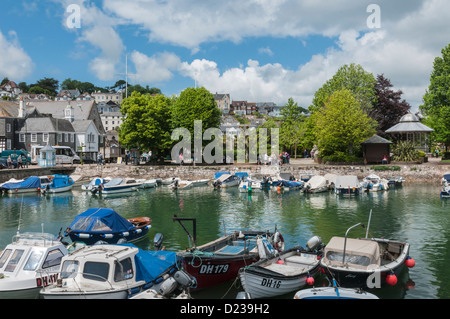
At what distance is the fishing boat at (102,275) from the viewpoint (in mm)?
13195

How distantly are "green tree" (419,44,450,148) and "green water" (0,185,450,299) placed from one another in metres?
16.7

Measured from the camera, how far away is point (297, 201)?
141 feet

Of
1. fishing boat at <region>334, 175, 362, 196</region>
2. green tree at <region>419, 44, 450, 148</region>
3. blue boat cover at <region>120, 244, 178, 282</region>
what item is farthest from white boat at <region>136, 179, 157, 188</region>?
green tree at <region>419, 44, 450, 148</region>

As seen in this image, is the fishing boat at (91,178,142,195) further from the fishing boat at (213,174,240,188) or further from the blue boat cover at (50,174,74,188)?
the fishing boat at (213,174,240,188)

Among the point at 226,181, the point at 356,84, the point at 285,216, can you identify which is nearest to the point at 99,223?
the point at 285,216

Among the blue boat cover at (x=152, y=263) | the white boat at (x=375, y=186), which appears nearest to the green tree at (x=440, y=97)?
the white boat at (x=375, y=186)

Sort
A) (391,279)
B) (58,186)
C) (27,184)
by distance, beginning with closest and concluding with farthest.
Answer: (391,279), (27,184), (58,186)

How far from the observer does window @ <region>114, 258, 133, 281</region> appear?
45.6 ft

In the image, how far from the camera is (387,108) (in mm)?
78688

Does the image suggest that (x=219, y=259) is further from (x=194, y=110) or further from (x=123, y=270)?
(x=194, y=110)

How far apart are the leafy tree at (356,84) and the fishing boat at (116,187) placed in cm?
4321

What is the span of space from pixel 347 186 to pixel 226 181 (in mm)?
17757

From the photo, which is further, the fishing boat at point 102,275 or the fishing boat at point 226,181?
the fishing boat at point 226,181

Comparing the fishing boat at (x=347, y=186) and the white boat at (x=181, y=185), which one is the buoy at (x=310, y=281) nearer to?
the fishing boat at (x=347, y=186)
